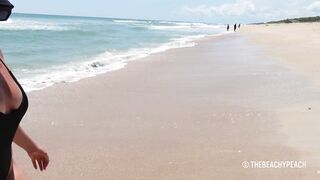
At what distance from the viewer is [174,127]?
584 centimetres

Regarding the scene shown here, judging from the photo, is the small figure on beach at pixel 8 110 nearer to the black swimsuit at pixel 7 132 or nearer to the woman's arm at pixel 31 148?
the black swimsuit at pixel 7 132

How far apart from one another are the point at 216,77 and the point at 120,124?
17.1ft

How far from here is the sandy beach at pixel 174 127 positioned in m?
4.22

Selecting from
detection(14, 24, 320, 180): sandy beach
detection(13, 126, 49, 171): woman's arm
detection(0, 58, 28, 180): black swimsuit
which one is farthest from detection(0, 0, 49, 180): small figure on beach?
detection(14, 24, 320, 180): sandy beach

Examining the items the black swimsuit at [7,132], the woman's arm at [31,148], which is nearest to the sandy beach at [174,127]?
the woman's arm at [31,148]

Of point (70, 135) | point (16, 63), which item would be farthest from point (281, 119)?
point (16, 63)

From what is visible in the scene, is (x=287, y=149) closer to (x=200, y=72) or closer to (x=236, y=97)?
(x=236, y=97)

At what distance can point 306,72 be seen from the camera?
11.2 m

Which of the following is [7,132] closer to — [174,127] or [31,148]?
[31,148]

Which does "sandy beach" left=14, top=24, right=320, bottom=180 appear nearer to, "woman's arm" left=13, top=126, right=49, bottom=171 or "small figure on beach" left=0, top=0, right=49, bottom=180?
"woman's arm" left=13, top=126, right=49, bottom=171

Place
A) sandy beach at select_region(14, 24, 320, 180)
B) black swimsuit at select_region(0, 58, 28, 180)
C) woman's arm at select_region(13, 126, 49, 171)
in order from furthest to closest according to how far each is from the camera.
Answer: sandy beach at select_region(14, 24, 320, 180) → woman's arm at select_region(13, 126, 49, 171) → black swimsuit at select_region(0, 58, 28, 180)

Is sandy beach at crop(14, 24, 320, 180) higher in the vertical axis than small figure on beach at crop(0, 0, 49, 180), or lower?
lower

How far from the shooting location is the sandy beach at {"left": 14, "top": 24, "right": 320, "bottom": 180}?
4223 millimetres

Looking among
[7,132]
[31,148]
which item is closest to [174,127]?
[31,148]
